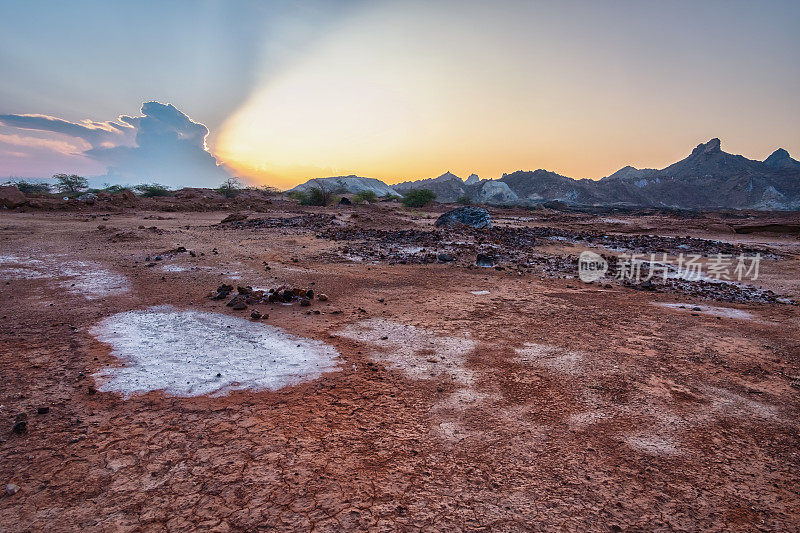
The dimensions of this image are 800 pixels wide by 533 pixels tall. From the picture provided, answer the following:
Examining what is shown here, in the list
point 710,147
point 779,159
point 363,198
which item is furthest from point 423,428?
point 779,159

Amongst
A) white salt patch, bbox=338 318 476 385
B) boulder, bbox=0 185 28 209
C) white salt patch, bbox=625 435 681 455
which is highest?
boulder, bbox=0 185 28 209

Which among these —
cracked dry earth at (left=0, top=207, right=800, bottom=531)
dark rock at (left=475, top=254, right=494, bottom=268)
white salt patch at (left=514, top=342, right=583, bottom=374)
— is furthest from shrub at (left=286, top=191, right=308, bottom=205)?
white salt patch at (left=514, top=342, right=583, bottom=374)

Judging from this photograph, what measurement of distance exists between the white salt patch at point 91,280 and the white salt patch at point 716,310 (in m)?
10.8

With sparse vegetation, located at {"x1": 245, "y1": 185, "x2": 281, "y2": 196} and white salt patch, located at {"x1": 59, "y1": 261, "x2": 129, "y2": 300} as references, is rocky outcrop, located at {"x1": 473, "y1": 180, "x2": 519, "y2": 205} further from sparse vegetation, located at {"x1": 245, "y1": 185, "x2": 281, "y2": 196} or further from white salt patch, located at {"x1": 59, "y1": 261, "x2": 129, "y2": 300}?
white salt patch, located at {"x1": 59, "y1": 261, "x2": 129, "y2": 300}

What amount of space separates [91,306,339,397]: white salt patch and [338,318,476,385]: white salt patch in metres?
0.69

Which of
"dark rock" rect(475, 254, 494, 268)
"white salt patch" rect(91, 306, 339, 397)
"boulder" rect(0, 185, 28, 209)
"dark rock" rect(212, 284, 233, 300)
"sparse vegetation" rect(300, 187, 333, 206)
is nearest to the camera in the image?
"white salt patch" rect(91, 306, 339, 397)

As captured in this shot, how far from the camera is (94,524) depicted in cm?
210

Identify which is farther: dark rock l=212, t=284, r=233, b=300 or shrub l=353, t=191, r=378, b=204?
shrub l=353, t=191, r=378, b=204

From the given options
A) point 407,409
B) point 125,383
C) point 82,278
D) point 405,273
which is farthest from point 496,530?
point 82,278

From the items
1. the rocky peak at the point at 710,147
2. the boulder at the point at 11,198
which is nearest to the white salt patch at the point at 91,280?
the boulder at the point at 11,198

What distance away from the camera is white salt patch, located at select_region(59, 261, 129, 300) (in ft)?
21.8

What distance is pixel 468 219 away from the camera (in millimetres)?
19500

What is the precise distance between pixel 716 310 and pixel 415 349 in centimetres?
649

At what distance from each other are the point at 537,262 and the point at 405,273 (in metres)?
4.64
